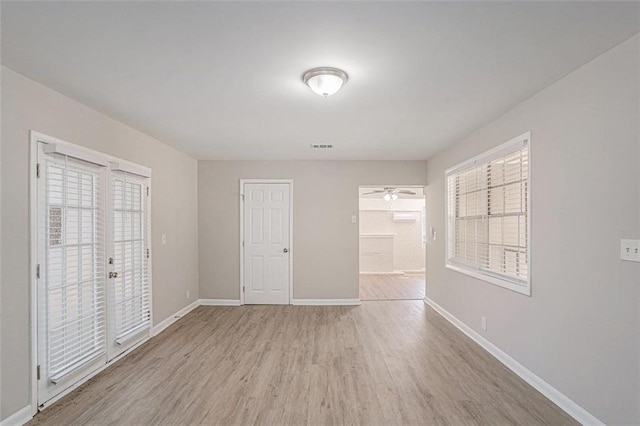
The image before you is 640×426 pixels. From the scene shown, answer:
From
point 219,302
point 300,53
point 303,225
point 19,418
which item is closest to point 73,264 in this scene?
point 19,418

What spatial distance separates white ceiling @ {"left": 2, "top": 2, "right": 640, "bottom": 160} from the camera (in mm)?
1788

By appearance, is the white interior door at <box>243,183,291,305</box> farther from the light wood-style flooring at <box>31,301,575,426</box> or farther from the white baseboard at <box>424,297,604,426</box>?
the white baseboard at <box>424,297,604,426</box>

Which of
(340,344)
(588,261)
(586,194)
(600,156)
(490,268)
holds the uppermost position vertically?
(600,156)

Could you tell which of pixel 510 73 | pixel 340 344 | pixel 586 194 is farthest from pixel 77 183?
pixel 586 194

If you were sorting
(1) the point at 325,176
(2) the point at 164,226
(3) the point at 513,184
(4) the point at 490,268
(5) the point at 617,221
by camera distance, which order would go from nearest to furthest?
1. (5) the point at 617,221
2. (3) the point at 513,184
3. (4) the point at 490,268
4. (2) the point at 164,226
5. (1) the point at 325,176

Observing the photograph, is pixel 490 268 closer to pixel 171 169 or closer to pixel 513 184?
pixel 513 184

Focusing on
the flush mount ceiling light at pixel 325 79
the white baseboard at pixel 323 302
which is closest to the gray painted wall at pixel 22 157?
the flush mount ceiling light at pixel 325 79

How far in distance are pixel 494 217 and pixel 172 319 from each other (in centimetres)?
434

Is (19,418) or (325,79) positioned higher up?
(325,79)

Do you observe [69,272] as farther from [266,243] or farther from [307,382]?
[266,243]

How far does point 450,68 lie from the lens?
243 centimetres

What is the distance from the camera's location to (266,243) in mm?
5945

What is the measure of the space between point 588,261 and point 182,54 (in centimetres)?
301

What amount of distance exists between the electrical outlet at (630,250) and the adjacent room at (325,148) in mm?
14
